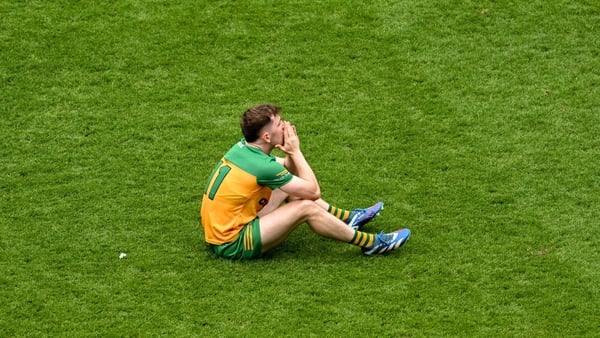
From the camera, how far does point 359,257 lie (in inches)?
354

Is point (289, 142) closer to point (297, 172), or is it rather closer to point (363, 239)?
point (297, 172)

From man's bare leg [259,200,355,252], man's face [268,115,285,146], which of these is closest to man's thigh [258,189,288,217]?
man's bare leg [259,200,355,252]

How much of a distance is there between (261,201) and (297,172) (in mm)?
407

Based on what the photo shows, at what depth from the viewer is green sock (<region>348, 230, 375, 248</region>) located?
8.85 m

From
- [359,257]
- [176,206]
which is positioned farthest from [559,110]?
[176,206]

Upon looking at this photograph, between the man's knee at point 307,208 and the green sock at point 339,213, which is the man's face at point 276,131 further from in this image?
the green sock at point 339,213

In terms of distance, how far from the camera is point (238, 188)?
28.5ft

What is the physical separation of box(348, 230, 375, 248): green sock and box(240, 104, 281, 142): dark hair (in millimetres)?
1153

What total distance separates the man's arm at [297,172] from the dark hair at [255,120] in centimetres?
21

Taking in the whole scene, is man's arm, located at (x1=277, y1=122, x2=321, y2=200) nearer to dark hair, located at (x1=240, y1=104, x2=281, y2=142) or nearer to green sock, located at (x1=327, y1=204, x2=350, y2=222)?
dark hair, located at (x1=240, y1=104, x2=281, y2=142)

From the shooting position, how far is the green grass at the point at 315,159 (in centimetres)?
831

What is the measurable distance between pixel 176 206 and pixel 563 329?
3608mm

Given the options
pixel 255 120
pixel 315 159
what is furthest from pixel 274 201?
pixel 315 159

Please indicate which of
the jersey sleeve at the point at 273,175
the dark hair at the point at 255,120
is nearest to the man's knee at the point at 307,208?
the jersey sleeve at the point at 273,175
